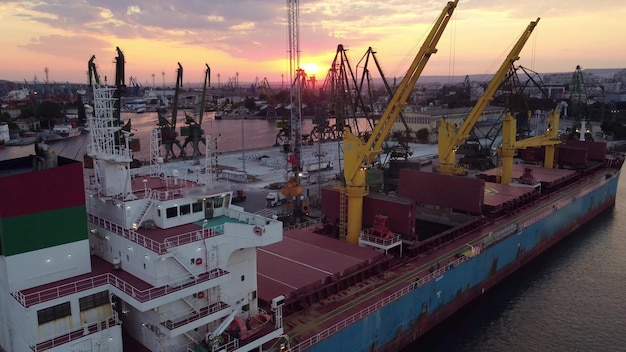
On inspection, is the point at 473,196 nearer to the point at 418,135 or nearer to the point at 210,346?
the point at 210,346

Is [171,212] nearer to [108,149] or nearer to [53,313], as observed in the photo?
[108,149]

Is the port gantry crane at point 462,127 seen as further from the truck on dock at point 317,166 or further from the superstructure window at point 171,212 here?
the superstructure window at point 171,212

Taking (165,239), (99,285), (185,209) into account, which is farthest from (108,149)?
(99,285)

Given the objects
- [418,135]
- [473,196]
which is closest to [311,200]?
[473,196]

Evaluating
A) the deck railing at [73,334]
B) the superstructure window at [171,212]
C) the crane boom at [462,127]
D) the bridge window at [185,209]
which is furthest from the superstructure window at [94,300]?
the crane boom at [462,127]

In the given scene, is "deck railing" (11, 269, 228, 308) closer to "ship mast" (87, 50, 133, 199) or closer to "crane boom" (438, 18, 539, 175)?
"ship mast" (87, 50, 133, 199)

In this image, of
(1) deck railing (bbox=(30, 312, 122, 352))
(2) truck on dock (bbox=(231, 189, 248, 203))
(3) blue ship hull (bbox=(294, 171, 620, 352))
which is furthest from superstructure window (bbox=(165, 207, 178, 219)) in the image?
(2) truck on dock (bbox=(231, 189, 248, 203))
